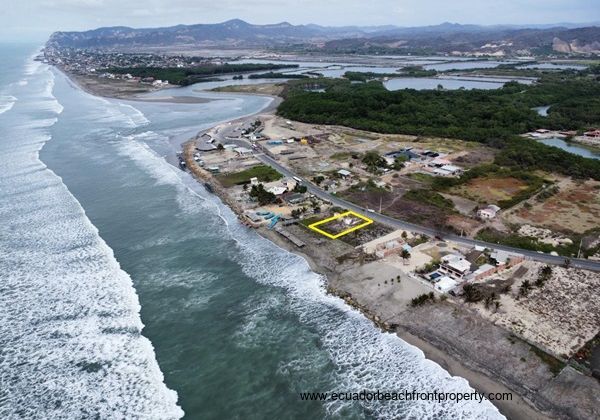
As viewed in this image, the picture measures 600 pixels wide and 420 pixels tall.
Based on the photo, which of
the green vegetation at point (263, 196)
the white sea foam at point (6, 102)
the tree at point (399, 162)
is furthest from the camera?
the white sea foam at point (6, 102)

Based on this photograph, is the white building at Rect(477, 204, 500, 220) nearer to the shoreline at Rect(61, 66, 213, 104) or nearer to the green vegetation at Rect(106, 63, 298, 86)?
the shoreline at Rect(61, 66, 213, 104)

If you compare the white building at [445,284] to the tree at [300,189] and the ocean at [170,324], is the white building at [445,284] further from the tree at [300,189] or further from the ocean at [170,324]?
the tree at [300,189]

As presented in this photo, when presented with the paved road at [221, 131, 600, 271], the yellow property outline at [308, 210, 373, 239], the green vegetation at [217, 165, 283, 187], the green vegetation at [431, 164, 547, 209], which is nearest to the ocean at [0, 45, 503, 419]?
the yellow property outline at [308, 210, 373, 239]

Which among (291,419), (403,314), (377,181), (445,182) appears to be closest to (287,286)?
(403,314)

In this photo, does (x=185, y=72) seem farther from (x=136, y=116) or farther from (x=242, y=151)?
(x=242, y=151)

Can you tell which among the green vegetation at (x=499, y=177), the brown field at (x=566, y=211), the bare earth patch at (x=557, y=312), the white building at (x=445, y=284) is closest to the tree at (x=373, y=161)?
the green vegetation at (x=499, y=177)

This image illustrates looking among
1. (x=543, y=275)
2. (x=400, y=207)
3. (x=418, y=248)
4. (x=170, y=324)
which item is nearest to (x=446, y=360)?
(x=543, y=275)

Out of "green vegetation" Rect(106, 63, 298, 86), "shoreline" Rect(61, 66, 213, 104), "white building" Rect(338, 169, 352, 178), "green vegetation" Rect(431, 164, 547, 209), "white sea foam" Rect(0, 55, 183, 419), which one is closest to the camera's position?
"white sea foam" Rect(0, 55, 183, 419)
